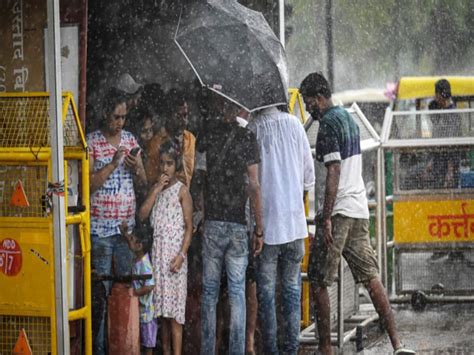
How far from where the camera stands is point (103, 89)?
8062mm

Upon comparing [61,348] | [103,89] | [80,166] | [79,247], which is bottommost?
[61,348]

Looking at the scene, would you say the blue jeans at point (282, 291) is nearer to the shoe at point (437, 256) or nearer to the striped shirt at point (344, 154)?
the striped shirt at point (344, 154)

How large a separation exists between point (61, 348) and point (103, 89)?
7.06ft

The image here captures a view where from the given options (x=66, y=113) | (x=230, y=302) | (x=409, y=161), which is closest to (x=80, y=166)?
(x=66, y=113)

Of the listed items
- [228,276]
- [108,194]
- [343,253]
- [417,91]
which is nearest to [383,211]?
[343,253]

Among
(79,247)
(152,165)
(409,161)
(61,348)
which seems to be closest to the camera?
(61,348)

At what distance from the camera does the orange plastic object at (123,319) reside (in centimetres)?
751

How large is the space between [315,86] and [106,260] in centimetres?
211

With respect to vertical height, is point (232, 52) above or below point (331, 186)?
above

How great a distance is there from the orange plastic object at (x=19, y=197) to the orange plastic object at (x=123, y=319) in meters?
1.06

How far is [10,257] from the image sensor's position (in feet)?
22.4

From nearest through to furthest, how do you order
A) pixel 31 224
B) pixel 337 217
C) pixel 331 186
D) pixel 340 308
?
pixel 31 224 < pixel 331 186 < pixel 337 217 < pixel 340 308

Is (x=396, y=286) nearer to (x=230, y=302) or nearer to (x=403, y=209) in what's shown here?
(x=403, y=209)

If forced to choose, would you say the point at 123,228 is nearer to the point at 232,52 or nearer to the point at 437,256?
the point at 232,52
